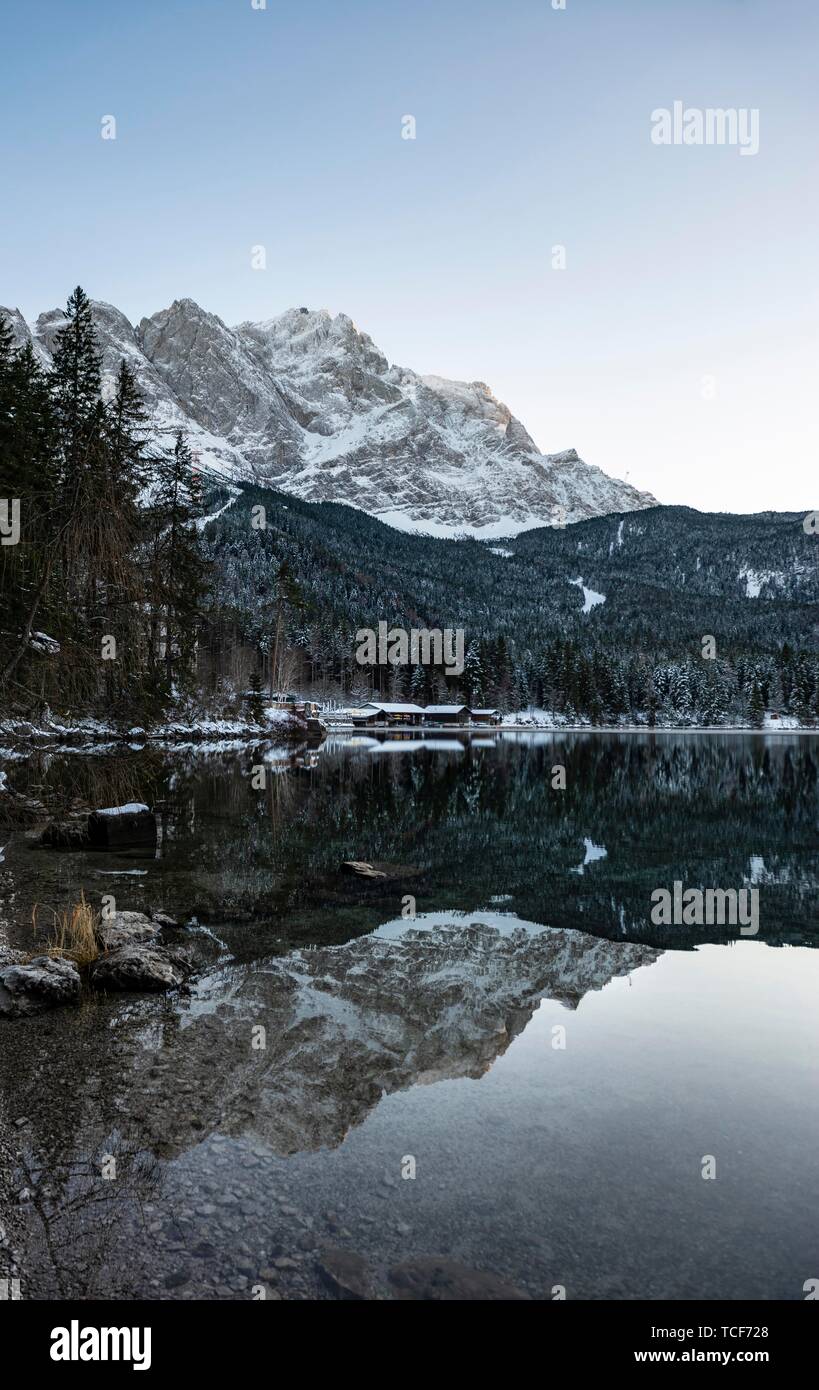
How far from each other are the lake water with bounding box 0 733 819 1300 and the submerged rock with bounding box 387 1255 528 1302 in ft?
0.31

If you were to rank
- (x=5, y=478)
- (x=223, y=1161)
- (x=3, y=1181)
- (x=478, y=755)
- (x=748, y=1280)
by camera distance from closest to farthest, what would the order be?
(x=748, y=1280) < (x=3, y=1181) < (x=223, y=1161) < (x=5, y=478) < (x=478, y=755)

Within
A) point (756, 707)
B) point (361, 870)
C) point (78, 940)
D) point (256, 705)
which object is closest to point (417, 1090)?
point (78, 940)

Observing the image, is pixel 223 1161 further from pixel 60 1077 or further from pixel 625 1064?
pixel 625 1064

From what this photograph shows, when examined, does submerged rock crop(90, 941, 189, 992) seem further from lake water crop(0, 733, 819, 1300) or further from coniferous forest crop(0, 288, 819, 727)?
coniferous forest crop(0, 288, 819, 727)

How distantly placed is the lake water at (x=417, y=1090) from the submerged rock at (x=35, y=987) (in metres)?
0.47

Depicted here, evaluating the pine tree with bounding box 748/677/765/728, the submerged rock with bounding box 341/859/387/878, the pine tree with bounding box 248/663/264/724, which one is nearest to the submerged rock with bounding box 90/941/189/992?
the submerged rock with bounding box 341/859/387/878

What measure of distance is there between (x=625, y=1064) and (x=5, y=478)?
57.4ft

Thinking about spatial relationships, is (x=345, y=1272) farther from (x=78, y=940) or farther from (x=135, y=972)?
(x=78, y=940)

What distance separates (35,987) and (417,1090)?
15.4ft

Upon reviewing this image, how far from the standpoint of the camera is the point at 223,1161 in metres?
5.60

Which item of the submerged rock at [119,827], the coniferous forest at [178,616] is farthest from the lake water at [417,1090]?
the submerged rock at [119,827]

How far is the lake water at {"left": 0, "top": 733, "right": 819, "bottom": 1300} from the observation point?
4.73 meters

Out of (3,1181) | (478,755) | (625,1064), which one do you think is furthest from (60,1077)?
(478,755)

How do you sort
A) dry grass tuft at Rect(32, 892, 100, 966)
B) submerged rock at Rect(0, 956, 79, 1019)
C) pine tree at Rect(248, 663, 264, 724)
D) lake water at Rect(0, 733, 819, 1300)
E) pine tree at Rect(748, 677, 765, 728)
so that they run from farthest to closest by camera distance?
pine tree at Rect(748, 677, 765, 728), pine tree at Rect(248, 663, 264, 724), dry grass tuft at Rect(32, 892, 100, 966), submerged rock at Rect(0, 956, 79, 1019), lake water at Rect(0, 733, 819, 1300)
